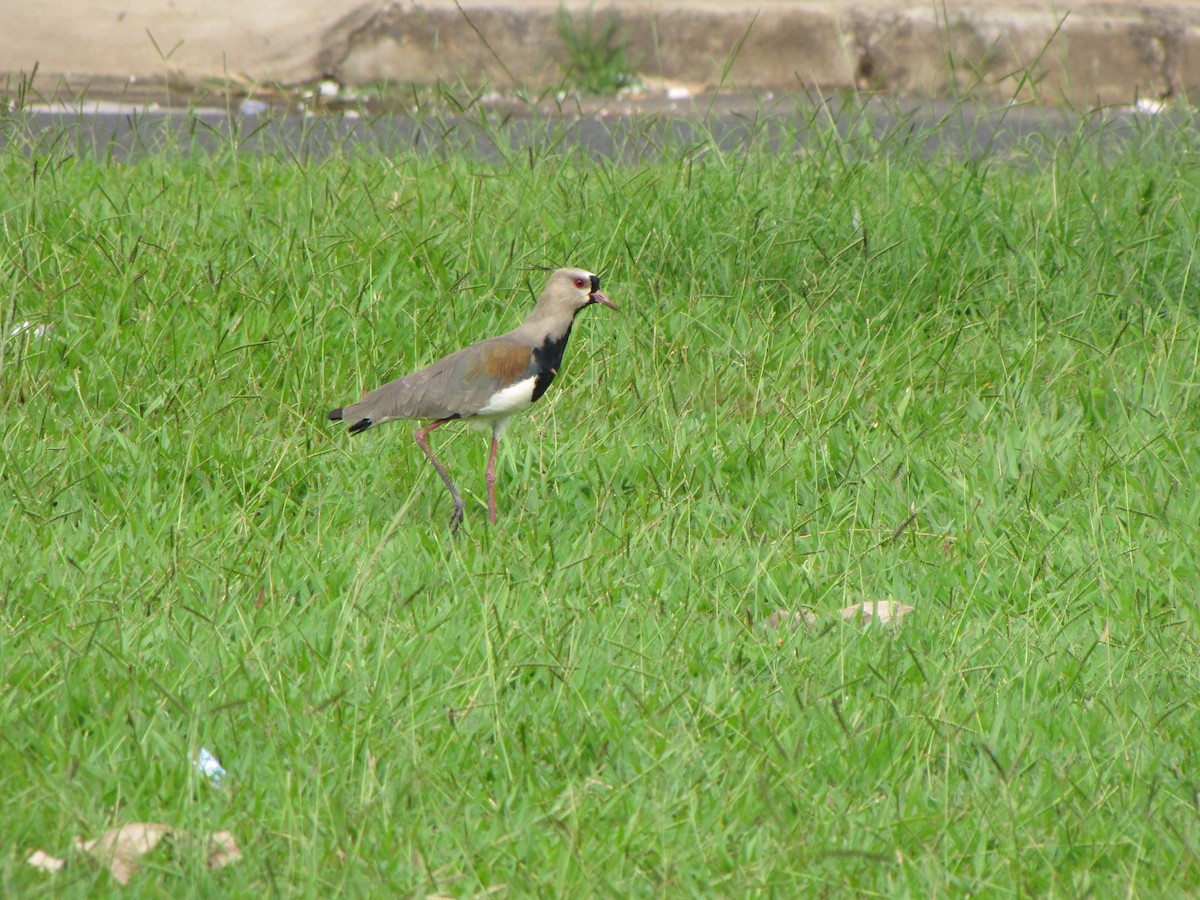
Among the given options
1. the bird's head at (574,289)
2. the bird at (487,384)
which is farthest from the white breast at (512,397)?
the bird's head at (574,289)

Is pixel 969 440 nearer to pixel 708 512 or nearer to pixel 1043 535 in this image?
pixel 1043 535

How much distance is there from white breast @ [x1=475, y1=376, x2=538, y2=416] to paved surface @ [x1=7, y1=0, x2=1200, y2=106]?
19.5 feet

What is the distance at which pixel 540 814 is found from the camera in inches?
115

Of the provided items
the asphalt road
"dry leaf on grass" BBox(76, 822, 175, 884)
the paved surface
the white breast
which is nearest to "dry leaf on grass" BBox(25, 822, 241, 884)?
"dry leaf on grass" BBox(76, 822, 175, 884)

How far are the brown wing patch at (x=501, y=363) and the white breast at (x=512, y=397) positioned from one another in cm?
3

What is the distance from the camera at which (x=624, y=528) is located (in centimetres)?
425

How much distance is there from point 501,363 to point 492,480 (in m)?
0.36

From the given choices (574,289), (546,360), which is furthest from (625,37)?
(546,360)

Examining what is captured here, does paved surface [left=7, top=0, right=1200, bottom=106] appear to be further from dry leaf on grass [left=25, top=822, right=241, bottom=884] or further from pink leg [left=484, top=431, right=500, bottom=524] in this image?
dry leaf on grass [left=25, top=822, right=241, bottom=884]

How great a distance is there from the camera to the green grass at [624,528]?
288 centimetres

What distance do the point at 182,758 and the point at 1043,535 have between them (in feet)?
8.20

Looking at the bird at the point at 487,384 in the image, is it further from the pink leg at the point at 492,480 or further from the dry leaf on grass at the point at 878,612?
the dry leaf on grass at the point at 878,612

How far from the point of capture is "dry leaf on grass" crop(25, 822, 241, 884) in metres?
2.64

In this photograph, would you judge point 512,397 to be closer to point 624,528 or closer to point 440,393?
point 440,393
